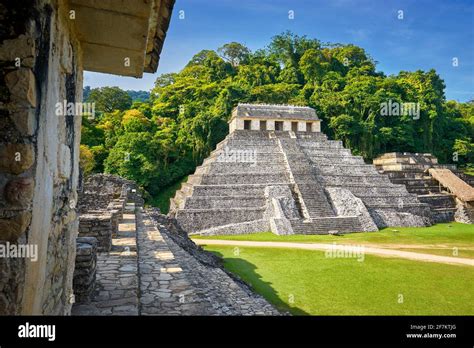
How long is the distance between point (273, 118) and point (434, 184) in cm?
1554

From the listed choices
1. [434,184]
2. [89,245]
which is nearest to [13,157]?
[89,245]

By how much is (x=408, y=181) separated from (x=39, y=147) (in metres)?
32.0

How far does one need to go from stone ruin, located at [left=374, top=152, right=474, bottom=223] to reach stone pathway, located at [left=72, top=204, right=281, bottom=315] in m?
22.4

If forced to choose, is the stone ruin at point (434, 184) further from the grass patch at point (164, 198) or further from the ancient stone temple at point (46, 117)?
the ancient stone temple at point (46, 117)

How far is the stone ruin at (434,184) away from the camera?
Answer: 26.4 metres

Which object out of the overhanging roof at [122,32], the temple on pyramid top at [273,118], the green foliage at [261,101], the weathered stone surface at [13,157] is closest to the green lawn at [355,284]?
the overhanging roof at [122,32]

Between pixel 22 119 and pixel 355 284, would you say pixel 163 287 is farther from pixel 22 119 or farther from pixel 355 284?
pixel 355 284

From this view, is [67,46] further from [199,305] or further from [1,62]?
[199,305]

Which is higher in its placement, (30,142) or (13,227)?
(30,142)

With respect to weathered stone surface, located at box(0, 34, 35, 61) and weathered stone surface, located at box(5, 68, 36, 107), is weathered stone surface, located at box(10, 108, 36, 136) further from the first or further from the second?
weathered stone surface, located at box(0, 34, 35, 61)

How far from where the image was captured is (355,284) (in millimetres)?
8609

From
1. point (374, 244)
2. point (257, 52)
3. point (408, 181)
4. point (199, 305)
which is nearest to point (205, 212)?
point (374, 244)

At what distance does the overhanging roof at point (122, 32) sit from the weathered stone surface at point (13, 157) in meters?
1.20

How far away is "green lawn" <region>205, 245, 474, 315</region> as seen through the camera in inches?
275
